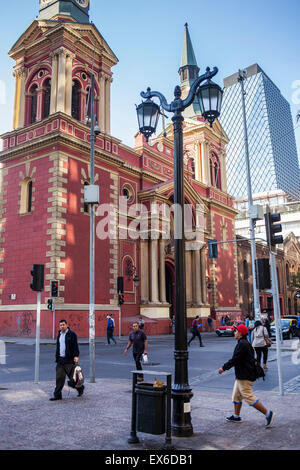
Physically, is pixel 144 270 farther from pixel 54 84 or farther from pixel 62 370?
pixel 62 370

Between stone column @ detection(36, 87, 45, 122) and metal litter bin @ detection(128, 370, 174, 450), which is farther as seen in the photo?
stone column @ detection(36, 87, 45, 122)

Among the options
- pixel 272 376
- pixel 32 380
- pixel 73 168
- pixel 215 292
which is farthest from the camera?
pixel 215 292

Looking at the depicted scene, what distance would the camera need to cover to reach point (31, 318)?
25.3m

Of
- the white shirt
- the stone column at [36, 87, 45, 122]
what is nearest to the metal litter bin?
the white shirt

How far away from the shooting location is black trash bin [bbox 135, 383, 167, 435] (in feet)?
17.8

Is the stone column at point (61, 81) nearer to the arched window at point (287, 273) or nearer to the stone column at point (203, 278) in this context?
the stone column at point (203, 278)

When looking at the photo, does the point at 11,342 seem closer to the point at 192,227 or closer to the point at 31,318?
the point at 31,318

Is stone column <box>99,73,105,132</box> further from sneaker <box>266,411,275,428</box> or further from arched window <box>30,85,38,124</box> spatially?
sneaker <box>266,411,275,428</box>

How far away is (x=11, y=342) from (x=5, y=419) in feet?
55.7

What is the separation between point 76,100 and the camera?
30.3 metres

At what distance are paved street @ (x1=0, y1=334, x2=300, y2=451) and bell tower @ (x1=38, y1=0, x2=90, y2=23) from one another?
2564cm

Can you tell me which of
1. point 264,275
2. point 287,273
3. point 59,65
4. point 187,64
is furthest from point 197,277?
point 287,273

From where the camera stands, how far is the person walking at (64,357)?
902cm

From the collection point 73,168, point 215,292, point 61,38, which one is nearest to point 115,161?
point 73,168
